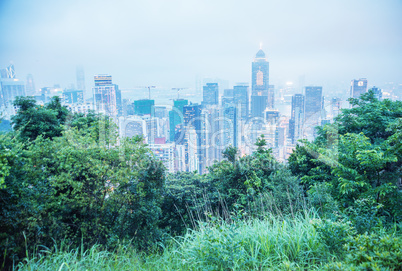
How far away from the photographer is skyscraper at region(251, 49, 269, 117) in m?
17.2

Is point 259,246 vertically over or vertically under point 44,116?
under

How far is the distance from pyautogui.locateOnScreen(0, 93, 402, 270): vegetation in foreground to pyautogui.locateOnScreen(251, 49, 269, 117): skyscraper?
1092cm

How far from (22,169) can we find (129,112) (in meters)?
12.0

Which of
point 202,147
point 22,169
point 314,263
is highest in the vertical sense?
point 22,169

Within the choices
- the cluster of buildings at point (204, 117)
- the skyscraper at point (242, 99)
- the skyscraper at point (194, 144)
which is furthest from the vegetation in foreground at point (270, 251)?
the skyscraper at point (242, 99)

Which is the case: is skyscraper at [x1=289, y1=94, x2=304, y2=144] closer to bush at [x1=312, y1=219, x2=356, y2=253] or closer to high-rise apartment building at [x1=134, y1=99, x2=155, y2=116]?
high-rise apartment building at [x1=134, y1=99, x2=155, y2=116]

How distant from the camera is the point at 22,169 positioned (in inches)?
120

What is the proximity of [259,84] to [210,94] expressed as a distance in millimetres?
5201

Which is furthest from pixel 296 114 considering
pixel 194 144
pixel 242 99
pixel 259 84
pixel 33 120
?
pixel 33 120

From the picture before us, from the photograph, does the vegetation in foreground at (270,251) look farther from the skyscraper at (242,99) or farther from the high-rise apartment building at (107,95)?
the skyscraper at (242,99)

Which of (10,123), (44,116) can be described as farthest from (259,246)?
(10,123)

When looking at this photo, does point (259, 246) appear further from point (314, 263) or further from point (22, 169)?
point (22, 169)

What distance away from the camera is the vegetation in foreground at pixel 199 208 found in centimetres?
163

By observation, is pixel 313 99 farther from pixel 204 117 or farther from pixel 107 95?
pixel 107 95
